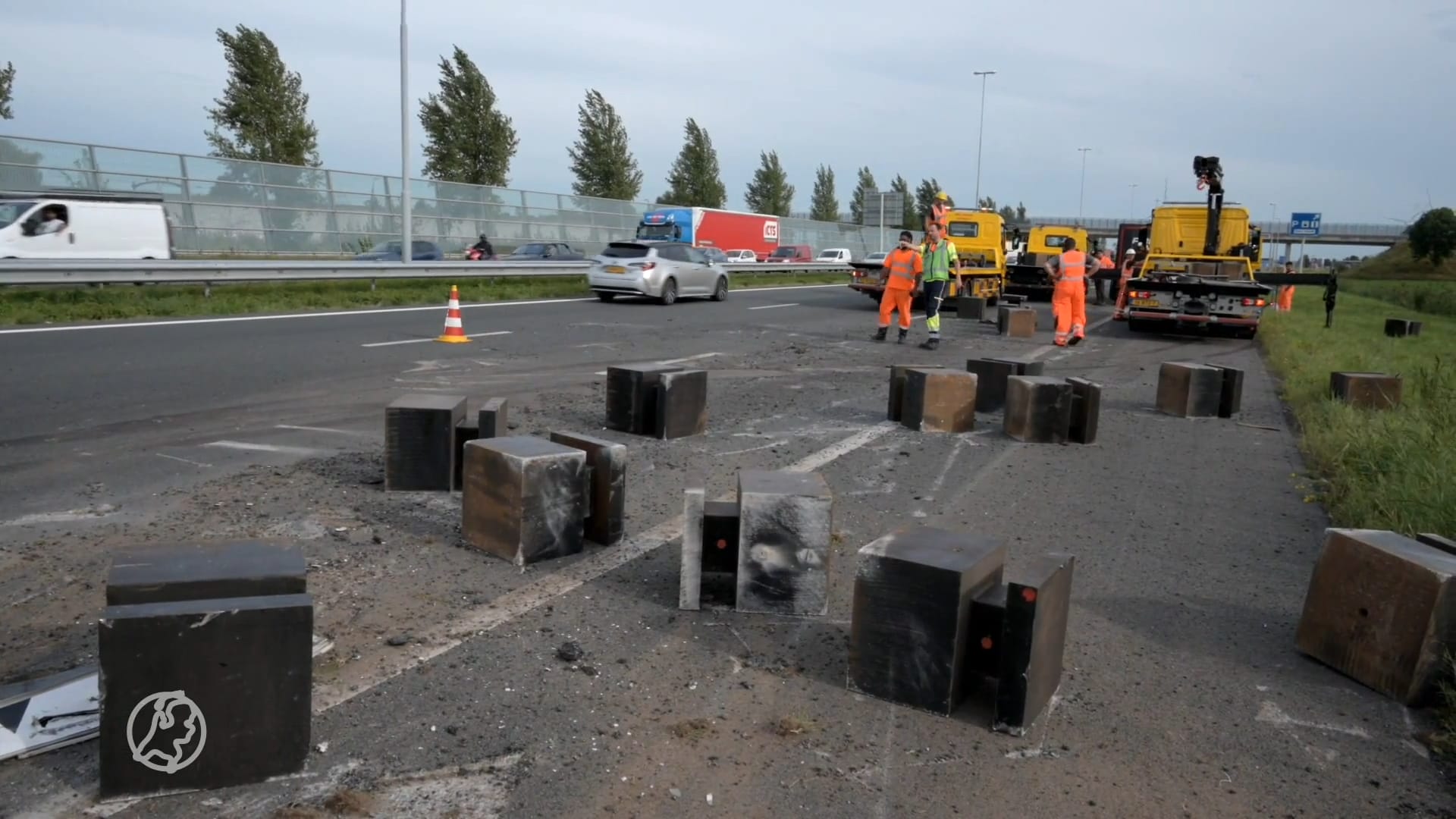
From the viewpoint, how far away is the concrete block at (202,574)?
3.48 meters

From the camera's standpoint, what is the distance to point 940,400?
31.1ft

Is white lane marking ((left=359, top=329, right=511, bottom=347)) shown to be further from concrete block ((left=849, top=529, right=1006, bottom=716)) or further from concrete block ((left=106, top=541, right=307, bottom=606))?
concrete block ((left=849, top=529, right=1006, bottom=716))

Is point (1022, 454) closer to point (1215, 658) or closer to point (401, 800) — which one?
point (1215, 658)

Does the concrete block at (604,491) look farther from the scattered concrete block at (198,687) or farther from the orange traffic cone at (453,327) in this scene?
the orange traffic cone at (453,327)

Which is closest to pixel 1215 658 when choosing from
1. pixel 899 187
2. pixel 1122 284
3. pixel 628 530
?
pixel 628 530

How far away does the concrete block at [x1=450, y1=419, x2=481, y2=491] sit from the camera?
6.81 m

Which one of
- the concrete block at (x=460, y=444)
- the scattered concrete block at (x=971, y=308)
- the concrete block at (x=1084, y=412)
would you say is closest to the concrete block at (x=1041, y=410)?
the concrete block at (x=1084, y=412)

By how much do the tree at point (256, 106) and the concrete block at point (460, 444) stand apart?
31845 mm

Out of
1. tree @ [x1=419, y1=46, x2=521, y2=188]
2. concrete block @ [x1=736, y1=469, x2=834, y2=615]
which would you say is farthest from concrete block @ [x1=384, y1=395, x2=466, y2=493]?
tree @ [x1=419, y1=46, x2=521, y2=188]

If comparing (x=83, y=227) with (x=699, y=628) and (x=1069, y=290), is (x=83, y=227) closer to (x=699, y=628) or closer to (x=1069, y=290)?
(x=1069, y=290)

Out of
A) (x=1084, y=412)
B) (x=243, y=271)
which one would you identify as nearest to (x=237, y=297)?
(x=243, y=271)

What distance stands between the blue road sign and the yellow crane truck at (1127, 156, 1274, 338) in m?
34.0

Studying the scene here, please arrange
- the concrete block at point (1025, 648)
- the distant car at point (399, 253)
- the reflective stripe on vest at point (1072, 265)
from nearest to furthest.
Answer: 1. the concrete block at point (1025, 648)
2. the reflective stripe on vest at point (1072, 265)
3. the distant car at point (399, 253)

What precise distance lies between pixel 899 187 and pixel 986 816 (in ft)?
357
